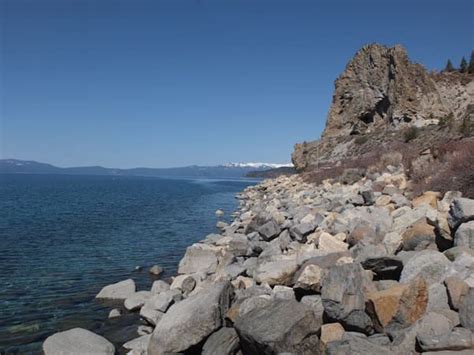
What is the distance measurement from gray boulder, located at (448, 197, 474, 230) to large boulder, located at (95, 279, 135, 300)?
9262 millimetres

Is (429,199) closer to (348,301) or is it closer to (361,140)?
(348,301)

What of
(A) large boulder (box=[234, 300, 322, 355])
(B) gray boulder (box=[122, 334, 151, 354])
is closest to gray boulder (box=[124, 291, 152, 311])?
(B) gray boulder (box=[122, 334, 151, 354])

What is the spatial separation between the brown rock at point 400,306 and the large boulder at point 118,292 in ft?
27.8

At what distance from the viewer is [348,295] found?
19.8 feet

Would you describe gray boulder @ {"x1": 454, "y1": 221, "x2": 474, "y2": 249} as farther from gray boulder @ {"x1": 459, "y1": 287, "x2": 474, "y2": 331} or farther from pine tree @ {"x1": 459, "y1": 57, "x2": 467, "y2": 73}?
pine tree @ {"x1": 459, "y1": 57, "x2": 467, "y2": 73}

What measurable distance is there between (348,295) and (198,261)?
9136 mm

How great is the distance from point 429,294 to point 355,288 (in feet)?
3.48

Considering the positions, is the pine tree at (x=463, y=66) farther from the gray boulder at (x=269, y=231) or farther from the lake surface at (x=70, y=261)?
the gray boulder at (x=269, y=231)

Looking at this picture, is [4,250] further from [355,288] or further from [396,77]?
[396,77]

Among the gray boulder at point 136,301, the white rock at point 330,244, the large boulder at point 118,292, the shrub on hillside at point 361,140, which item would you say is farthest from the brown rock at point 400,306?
the shrub on hillside at point 361,140

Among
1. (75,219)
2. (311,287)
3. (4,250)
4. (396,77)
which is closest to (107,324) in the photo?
(311,287)

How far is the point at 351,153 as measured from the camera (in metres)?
43.8

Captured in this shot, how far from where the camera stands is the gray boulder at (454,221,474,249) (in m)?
6.56

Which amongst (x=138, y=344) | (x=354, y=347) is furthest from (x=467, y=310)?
(x=138, y=344)
